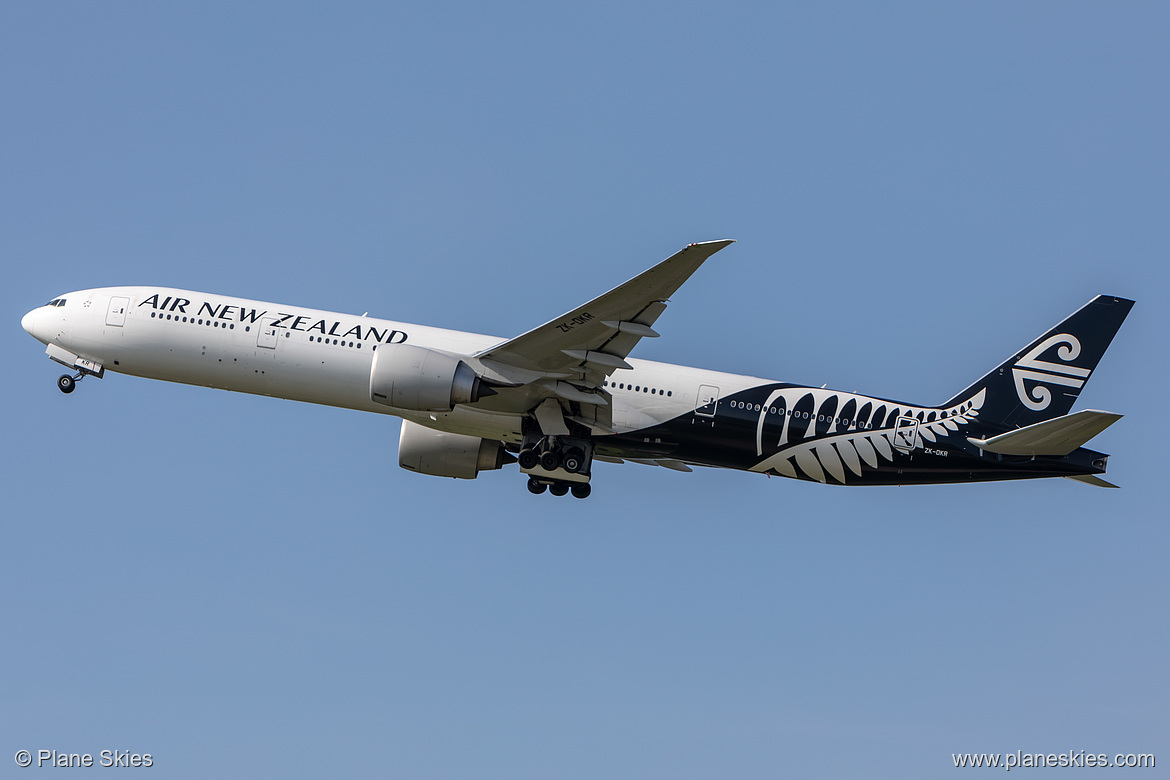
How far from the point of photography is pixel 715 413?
108 ft

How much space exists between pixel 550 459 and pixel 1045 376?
15.0 meters

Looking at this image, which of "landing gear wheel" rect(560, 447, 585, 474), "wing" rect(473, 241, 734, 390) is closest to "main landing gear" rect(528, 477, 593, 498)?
"landing gear wheel" rect(560, 447, 585, 474)

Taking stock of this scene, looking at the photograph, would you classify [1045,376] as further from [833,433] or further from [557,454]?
[557,454]

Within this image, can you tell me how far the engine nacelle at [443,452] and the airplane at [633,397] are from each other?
1.72 metres

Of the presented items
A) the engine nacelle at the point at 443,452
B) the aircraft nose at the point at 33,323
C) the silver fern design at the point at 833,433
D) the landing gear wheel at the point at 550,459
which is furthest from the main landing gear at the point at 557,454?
the aircraft nose at the point at 33,323

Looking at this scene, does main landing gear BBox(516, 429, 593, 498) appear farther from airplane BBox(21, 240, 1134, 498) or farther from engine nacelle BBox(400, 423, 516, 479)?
engine nacelle BBox(400, 423, 516, 479)

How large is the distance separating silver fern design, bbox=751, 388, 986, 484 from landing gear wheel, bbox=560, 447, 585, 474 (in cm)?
507

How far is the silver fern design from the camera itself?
3309 cm

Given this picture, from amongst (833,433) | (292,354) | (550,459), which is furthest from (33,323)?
(833,433)

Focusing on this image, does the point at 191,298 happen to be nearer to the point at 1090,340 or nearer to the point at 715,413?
the point at 715,413


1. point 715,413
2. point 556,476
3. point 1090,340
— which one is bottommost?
point 556,476

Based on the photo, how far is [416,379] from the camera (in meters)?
30.3

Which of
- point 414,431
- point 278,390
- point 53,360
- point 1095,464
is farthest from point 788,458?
point 53,360

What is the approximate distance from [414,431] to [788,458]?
459 inches
